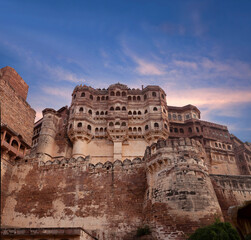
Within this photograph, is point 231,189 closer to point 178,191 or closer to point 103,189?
point 178,191

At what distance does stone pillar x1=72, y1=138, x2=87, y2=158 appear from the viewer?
33.6m

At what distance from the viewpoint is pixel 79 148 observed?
34.2 m

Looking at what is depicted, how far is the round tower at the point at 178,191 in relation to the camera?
15.1 meters

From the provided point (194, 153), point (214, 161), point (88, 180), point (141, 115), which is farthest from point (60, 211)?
point (214, 161)

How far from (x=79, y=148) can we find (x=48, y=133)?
15.8ft

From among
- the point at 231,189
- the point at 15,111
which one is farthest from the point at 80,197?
the point at 231,189

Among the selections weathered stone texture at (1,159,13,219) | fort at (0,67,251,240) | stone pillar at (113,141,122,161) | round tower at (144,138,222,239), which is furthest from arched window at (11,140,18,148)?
stone pillar at (113,141,122,161)

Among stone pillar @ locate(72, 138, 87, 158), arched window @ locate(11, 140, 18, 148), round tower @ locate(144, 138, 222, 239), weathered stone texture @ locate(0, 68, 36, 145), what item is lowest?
round tower @ locate(144, 138, 222, 239)

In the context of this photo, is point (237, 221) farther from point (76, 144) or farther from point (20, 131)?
point (76, 144)

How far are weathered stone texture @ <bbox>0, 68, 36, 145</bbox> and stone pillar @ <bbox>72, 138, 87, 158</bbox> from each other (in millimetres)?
10041

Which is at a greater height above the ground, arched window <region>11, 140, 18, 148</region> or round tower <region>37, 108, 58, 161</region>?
round tower <region>37, 108, 58, 161</region>

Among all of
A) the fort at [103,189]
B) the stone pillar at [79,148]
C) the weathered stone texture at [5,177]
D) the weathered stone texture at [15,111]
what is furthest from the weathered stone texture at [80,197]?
the stone pillar at [79,148]

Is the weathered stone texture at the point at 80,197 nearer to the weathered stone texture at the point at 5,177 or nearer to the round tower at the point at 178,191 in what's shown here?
the weathered stone texture at the point at 5,177

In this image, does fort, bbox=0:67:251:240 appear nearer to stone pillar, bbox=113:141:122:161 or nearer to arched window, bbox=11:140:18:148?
arched window, bbox=11:140:18:148
